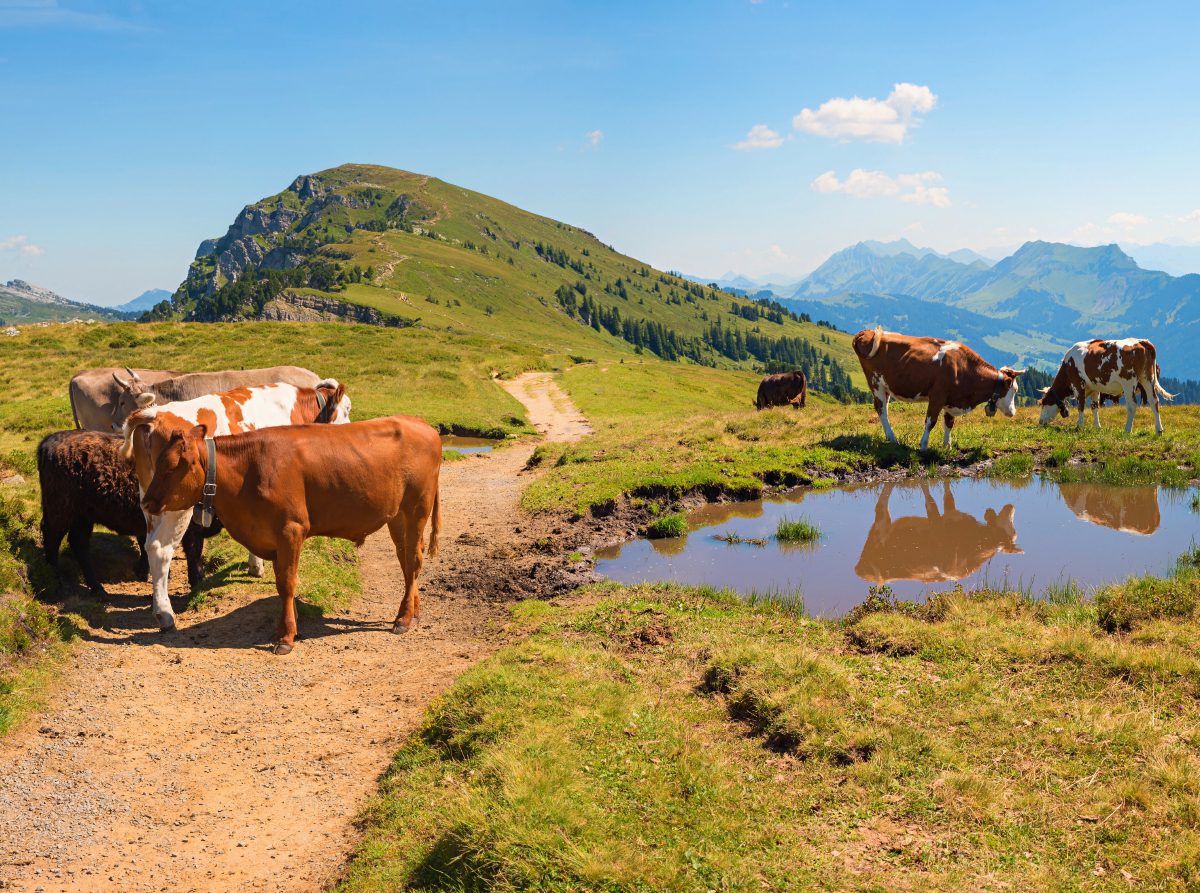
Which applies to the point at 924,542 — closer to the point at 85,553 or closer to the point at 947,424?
the point at 947,424

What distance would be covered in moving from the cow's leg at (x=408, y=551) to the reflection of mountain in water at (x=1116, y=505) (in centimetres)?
1477

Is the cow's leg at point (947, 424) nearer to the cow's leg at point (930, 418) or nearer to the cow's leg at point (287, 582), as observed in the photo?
the cow's leg at point (930, 418)

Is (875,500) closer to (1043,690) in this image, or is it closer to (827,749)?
(1043,690)

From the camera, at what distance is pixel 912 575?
42.6 feet

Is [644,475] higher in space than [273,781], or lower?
higher

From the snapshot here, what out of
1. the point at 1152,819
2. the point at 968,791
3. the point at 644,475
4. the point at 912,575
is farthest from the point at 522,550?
the point at 1152,819

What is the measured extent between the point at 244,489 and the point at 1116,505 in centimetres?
1901

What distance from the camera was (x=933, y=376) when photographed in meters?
21.7

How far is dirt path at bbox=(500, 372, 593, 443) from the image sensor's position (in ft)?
104

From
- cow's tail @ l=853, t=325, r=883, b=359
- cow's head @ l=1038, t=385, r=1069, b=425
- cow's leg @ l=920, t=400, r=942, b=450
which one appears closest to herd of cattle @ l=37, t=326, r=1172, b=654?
cow's leg @ l=920, t=400, r=942, b=450

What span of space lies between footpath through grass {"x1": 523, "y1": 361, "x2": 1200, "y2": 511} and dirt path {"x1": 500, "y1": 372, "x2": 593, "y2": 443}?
3.53 meters

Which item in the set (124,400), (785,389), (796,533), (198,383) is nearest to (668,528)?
(796,533)

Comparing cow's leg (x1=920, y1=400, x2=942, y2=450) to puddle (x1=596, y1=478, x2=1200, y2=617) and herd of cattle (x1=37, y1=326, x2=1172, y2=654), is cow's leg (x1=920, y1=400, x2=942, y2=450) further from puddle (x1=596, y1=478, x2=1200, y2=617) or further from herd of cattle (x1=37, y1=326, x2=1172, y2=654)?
herd of cattle (x1=37, y1=326, x2=1172, y2=654)

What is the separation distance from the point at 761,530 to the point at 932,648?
7.28 metres
